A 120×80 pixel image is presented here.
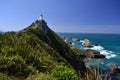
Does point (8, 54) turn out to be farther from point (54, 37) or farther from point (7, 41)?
point (54, 37)

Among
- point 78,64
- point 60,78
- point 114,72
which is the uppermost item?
point 60,78

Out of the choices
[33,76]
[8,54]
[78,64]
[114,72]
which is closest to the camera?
[33,76]

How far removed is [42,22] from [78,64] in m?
9.48

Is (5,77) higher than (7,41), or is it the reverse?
(7,41)

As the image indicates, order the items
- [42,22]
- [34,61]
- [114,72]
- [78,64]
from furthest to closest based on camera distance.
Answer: [114,72] → [42,22] → [78,64] → [34,61]

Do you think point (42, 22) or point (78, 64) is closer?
point (78, 64)

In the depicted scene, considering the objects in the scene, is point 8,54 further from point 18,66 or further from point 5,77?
point 5,77

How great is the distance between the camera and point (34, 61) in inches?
407

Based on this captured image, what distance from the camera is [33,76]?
8656 millimetres

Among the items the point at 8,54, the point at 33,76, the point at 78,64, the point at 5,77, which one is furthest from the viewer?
the point at 78,64

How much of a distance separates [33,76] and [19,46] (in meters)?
2.17

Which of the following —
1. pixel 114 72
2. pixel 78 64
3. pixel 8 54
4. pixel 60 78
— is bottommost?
pixel 114 72

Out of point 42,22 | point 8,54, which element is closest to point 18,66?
point 8,54

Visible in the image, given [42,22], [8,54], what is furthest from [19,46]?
[42,22]
